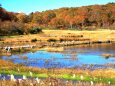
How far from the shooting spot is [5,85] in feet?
42.6

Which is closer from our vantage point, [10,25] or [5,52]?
[5,52]

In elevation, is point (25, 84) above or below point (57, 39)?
above

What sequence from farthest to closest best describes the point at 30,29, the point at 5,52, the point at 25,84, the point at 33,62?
1. the point at 30,29
2. the point at 5,52
3. the point at 33,62
4. the point at 25,84

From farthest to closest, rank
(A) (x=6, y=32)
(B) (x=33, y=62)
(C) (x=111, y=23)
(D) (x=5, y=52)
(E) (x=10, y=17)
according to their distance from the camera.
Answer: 1. (C) (x=111, y=23)
2. (E) (x=10, y=17)
3. (A) (x=6, y=32)
4. (D) (x=5, y=52)
5. (B) (x=33, y=62)

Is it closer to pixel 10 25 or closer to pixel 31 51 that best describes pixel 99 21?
pixel 10 25

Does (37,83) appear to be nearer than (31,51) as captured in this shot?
Yes

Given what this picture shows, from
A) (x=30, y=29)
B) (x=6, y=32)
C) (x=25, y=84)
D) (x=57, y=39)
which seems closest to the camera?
(x=25, y=84)

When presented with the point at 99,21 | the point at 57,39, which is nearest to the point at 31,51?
the point at 57,39

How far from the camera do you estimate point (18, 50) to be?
66.0 meters

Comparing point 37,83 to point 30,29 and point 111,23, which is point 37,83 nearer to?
point 30,29

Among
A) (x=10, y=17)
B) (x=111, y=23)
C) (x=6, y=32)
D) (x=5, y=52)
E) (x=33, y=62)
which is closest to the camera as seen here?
(x=33, y=62)

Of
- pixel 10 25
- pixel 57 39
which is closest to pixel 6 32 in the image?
pixel 10 25

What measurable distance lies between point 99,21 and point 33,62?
498 ft

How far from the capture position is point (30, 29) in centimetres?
11981
